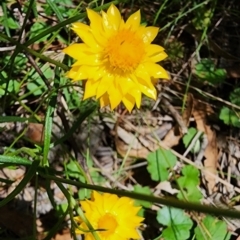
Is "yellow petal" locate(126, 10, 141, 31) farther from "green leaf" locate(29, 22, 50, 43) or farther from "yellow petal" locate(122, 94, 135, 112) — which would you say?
"green leaf" locate(29, 22, 50, 43)

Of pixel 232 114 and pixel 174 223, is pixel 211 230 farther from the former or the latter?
pixel 232 114

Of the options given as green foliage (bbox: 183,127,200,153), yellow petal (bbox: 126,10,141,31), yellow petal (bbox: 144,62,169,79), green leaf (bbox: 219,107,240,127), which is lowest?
green foliage (bbox: 183,127,200,153)

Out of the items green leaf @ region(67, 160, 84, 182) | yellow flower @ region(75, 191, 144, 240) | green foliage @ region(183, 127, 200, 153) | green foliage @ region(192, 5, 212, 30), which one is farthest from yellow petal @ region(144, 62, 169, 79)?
green foliage @ region(192, 5, 212, 30)

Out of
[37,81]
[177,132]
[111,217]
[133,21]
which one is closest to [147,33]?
[133,21]

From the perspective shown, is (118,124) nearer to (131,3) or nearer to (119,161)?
(119,161)

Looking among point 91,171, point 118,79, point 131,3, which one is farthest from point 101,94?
point 131,3

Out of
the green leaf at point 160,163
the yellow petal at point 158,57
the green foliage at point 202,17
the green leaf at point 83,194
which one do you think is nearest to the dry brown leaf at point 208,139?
the green leaf at point 160,163
